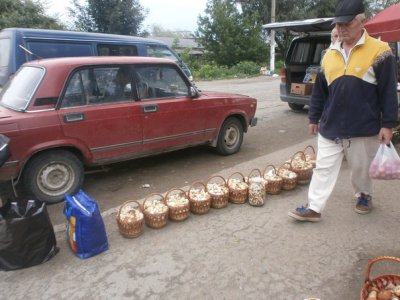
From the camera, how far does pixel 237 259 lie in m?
2.98

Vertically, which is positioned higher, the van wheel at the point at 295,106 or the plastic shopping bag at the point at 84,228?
the plastic shopping bag at the point at 84,228

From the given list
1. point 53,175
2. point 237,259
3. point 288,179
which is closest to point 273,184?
point 288,179

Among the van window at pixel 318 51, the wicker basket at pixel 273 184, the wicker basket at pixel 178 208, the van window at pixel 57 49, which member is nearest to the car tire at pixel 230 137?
the wicker basket at pixel 273 184

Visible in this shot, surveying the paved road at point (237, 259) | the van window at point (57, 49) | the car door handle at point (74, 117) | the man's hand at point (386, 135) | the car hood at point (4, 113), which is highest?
the van window at point (57, 49)

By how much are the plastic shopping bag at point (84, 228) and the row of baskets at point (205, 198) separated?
0.98ft

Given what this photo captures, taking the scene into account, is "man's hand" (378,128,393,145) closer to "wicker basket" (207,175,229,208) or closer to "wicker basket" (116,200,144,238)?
"wicker basket" (207,175,229,208)

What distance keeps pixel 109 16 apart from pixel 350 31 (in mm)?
21671

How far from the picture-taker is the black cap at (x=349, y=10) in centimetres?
285

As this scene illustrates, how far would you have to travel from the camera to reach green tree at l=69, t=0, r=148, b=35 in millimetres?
22234

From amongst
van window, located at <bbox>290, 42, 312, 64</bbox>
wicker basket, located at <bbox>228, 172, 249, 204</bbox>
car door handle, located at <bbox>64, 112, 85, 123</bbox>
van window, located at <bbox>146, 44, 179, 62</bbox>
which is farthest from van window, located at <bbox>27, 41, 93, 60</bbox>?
van window, located at <bbox>290, 42, 312, 64</bbox>

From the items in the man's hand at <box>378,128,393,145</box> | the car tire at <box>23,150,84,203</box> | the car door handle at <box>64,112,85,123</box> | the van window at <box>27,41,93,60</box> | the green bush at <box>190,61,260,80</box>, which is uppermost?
the van window at <box>27,41,93,60</box>

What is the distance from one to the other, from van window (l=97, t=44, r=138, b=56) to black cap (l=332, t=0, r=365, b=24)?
587 centimetres

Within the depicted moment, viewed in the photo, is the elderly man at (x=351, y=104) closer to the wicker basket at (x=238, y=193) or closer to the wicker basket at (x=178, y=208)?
the wicker basket at (x=238, y=193)

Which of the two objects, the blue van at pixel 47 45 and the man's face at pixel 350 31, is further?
the blue van at pixel 47 45
